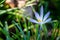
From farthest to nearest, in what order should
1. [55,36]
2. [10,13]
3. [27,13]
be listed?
[27,13] → [10,13] → [55,36]

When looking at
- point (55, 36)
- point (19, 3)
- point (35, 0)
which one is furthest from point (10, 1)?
point (55, 36)

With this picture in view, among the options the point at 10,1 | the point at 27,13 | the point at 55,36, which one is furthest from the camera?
the point at 10,1

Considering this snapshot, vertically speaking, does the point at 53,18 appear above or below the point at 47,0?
below

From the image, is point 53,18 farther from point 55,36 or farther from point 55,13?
point 55,36

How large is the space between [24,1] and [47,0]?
26 cm

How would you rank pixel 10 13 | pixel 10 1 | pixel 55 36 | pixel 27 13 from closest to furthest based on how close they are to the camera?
pixel 55 36 < pixel 10 13 < pixel 27 13 < pixel 10 1

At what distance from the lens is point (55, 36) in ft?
5.54

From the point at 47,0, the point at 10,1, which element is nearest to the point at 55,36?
the point at 47,0

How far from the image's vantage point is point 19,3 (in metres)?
2.41

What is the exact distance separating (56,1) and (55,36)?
0.64 m

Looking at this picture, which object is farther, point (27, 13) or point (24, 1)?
point (24, 1)

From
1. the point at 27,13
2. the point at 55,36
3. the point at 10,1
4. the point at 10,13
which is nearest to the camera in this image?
the point at 55,36

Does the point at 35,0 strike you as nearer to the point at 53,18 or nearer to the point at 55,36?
the point at 53,18

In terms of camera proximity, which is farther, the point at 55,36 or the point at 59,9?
the point at 59,9
